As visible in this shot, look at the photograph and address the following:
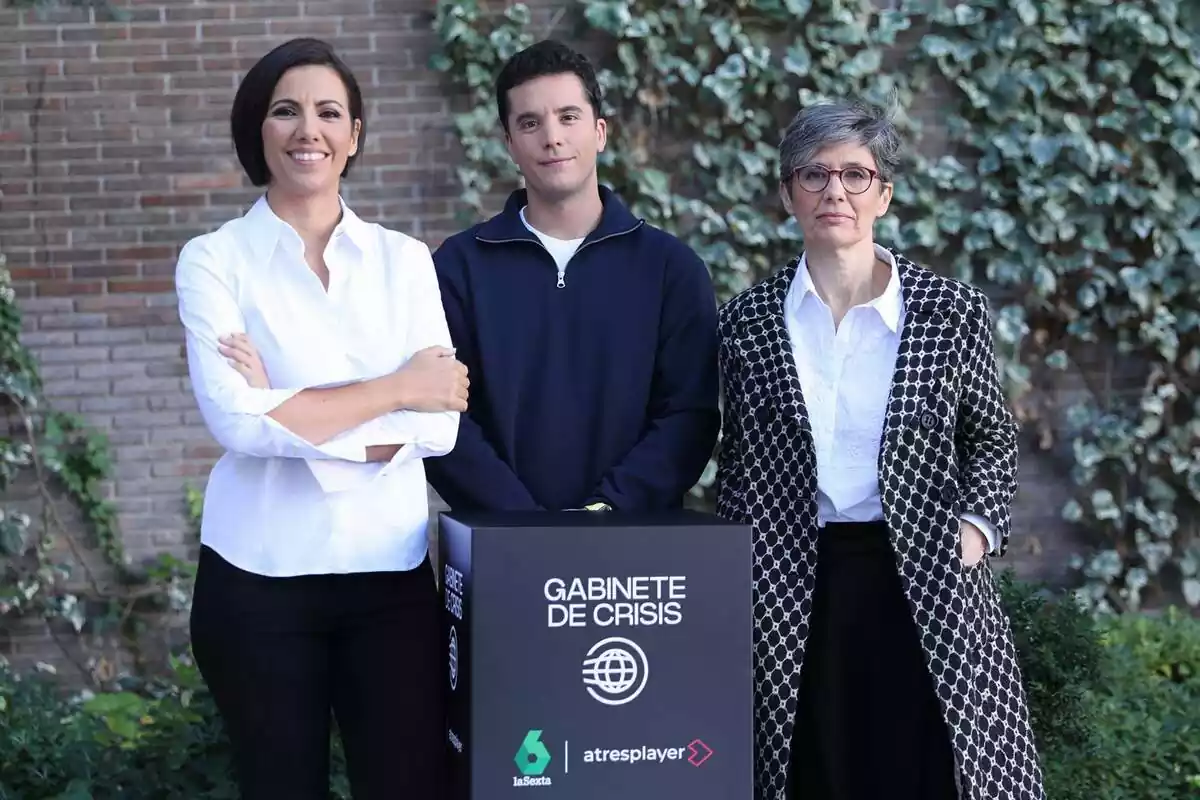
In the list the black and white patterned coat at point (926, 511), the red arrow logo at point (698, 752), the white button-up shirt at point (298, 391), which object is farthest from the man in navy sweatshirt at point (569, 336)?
the red arrow logo at point (698, 752)

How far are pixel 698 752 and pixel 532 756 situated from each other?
0.78 ft

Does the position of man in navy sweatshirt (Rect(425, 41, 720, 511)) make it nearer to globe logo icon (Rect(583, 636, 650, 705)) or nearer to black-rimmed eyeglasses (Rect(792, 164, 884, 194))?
black-rimmed eyeglasses (Rect(792, 164, 884, 194))

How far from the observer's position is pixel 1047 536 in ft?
16.1

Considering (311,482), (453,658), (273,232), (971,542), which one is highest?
(273,232)

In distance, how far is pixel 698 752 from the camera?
6.16 feet

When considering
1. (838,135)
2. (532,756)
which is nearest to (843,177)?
(838,135)

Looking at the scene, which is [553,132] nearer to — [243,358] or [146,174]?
[243,358]

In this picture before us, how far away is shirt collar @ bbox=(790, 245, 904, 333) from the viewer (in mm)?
2322

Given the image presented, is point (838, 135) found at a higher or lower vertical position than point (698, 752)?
higher

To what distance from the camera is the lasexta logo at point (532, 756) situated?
6.02 feet

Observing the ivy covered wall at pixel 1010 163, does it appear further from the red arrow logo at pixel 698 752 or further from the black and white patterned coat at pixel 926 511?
the red arrow logo at pixel 698 752

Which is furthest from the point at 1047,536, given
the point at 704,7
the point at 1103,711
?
the point at 704,7

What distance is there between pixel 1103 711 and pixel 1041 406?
1.51 meters

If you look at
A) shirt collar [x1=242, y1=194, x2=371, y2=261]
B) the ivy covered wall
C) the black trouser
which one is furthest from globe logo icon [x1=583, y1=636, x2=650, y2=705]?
the ivy covered wall
